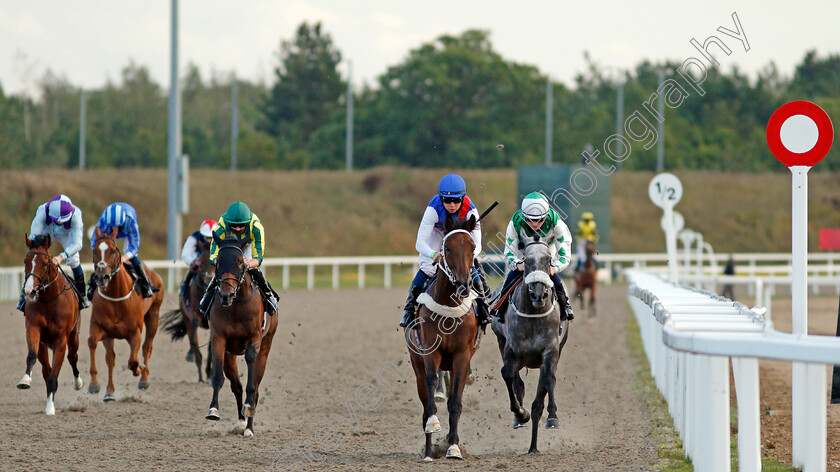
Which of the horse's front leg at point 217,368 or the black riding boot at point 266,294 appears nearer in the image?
the horse's front leg at point 217,368

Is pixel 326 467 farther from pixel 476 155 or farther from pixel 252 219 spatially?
pixel 476 155

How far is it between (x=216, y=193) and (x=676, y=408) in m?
32.4

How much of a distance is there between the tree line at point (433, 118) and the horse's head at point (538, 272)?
123ft

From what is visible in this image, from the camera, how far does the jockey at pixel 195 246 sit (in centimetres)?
1034

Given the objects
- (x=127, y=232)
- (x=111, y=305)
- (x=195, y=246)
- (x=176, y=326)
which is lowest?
(x=176, y=326)

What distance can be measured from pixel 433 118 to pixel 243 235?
132 ft

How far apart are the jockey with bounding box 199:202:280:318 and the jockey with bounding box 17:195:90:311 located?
4.84 feet

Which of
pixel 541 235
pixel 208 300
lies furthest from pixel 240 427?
pixel 541 235

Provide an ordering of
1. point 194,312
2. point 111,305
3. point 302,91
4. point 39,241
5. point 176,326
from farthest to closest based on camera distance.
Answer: point 302,91
point 176,326
point 194,312
point 111,305
point 39,241

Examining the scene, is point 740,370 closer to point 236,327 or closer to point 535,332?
point 535,332

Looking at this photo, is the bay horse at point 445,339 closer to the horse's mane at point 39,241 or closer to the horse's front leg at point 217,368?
the horse's front leg at point 217,368

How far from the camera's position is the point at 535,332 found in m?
6.95

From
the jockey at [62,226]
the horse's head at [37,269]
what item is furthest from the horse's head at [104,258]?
the horse's head at [37,269]

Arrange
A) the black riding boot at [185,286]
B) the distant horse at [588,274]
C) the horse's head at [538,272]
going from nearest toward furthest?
the horse's head at [538,272]
the black riding boot at [185,286]
the distant horse at [588,274]
